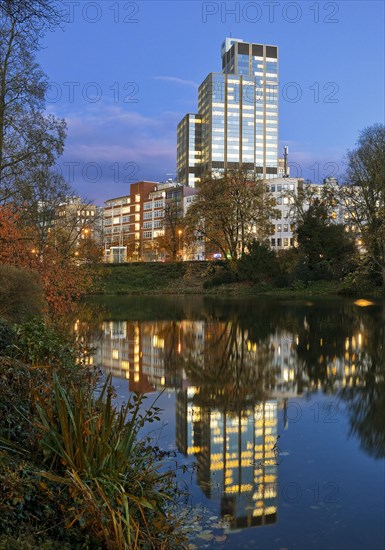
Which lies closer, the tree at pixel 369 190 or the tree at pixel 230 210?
the tree at pixel 369 190

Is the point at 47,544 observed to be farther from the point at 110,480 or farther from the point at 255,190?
the point at 255,190

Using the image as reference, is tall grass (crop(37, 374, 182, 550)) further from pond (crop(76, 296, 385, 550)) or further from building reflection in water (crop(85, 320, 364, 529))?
building reflection in water (crop(85, 320, 364, 529))

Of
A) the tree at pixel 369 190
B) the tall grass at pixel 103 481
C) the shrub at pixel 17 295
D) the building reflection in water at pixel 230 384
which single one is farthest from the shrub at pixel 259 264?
the tall grass at pixel 103 481

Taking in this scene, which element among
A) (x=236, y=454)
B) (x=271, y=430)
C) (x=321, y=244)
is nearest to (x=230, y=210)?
(x=321, y=244)

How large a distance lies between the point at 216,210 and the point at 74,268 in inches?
1456

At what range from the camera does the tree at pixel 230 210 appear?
60406mm

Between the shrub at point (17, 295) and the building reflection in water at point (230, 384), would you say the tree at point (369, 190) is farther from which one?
the shrub at point (17, 295)

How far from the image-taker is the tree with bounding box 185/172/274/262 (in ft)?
198

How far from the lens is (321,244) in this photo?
2249 inches

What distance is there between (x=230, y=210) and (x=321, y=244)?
10.4 m

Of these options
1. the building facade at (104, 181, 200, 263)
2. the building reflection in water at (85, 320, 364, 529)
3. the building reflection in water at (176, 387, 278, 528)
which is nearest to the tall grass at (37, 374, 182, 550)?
the building reflection in water at (176, 387, 278, 528)

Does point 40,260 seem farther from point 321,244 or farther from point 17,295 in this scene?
point 321,244

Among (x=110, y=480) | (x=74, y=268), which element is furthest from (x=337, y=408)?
(x=74, y=268)

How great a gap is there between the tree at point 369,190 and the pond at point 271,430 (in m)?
27.9
